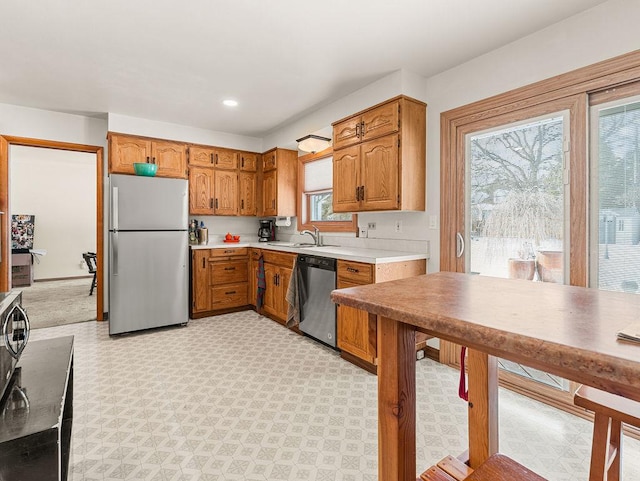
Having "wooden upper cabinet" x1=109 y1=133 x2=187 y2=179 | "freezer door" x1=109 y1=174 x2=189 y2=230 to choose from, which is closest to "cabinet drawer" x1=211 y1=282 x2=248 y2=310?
"freezer door" x1=109 y1=174 x2=189 y2=230

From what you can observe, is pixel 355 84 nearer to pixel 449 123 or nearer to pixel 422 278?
pixel 449 123

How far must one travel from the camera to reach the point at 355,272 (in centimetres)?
279

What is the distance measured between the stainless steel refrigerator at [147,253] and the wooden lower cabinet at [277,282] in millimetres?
940

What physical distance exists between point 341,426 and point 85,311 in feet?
14.2

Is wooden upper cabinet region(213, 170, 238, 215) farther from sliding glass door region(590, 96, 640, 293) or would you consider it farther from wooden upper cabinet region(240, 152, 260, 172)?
sliding glass door region(590, 96, 640, 293)

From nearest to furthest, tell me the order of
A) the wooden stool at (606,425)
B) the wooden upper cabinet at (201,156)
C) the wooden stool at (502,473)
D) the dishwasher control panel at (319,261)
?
the wooden stool at (502,473), the wooden stool at (606,425), the dishwasher control panel at (319,261), the wooden upper cabinet at (201,156)

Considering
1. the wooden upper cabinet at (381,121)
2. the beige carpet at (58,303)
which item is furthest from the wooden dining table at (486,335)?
the beige carpet at (58,303)

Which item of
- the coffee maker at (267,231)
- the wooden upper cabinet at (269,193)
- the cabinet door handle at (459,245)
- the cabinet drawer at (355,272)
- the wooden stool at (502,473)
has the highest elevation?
the wooden upper cabinet at (269,193)

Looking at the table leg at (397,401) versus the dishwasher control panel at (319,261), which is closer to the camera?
the table leg at (397,401)

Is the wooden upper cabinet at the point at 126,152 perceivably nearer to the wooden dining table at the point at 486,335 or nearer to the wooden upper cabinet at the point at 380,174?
the wooden upper cabinet at the point at 380,174

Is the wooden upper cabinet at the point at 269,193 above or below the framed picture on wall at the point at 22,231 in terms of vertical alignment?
above

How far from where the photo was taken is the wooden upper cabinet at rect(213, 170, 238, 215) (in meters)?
4.59

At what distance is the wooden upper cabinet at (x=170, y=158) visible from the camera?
4.11m

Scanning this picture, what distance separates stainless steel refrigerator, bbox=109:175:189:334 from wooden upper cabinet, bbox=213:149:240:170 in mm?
825
